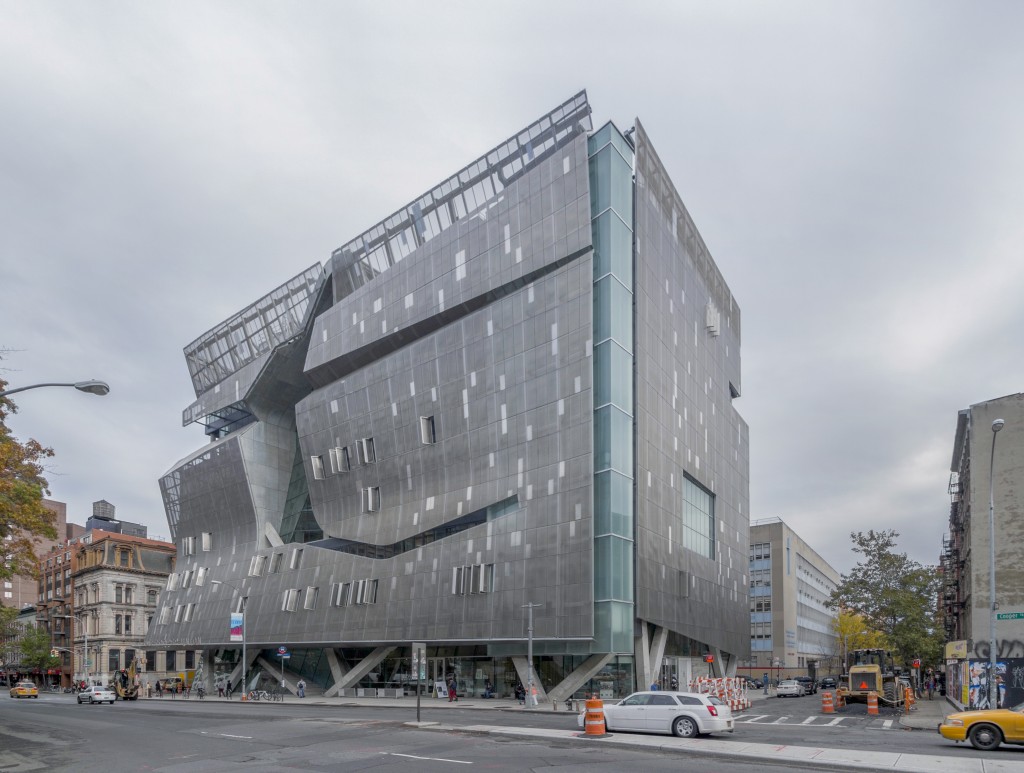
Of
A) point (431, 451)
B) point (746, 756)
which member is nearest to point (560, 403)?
point (431, 451)

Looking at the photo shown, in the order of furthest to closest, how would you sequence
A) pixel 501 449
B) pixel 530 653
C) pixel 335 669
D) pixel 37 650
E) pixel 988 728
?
pixel 37 650 < pixel 335 669 < pixel 501 449 < pixel 530 653 < pixel 988 728

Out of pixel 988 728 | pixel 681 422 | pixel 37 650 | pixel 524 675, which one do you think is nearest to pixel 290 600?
pixel 524 675

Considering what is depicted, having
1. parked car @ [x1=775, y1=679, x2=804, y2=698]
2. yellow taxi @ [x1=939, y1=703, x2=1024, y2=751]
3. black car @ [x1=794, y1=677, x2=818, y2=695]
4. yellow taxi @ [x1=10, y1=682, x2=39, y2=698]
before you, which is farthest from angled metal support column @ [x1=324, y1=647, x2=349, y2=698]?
yellow taxi @ [x1=939, y1=703, x2=1024, y2=751]

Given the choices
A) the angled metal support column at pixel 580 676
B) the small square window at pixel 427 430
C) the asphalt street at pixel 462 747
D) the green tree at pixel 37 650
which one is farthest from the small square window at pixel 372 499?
the green tree at pixel 37 650

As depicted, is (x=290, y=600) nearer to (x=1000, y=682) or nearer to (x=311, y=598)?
(x=311, y=598)

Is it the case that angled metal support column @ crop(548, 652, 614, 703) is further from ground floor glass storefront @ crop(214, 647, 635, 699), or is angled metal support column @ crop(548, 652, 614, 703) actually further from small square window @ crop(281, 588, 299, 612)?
small square window @ crop(281, 588, 299, 612)

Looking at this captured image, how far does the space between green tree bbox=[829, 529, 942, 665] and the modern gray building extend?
11.8 meters

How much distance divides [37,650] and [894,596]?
363 ft

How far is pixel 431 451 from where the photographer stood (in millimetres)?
61188

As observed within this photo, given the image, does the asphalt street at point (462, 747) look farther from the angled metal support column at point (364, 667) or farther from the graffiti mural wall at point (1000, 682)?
the angled metal support column at point (364, 667)

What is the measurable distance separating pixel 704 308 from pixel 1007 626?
115ft

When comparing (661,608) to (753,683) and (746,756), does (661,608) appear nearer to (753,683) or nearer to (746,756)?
(746,756)

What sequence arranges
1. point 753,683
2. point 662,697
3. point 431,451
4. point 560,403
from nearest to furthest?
point 662,697 < point 560,403 < point 431,451 < point 753,683

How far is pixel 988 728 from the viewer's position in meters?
23.7
